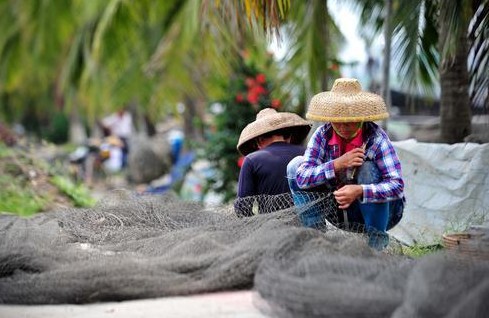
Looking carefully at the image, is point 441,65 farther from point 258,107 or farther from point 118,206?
point 258,107

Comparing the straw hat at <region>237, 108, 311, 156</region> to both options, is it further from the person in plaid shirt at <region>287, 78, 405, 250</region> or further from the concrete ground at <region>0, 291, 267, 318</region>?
the concrete ground at <region>0, 291, 267, 318</region>

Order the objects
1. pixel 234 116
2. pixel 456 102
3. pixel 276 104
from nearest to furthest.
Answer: pixel 456 102, pixel 276 104, pixel 234 116

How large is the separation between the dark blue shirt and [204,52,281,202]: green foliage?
504 cm

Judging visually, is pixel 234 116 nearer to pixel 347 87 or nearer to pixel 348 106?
pixel 347 87

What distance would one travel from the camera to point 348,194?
206 inches

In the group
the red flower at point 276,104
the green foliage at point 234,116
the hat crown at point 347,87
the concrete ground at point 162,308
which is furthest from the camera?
the green foliage at point 234,116

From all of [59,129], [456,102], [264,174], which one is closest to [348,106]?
[264,174]

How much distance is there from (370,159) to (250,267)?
1394mm

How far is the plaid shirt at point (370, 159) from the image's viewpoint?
5273 millimetres

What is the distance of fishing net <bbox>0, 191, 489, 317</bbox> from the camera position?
3.66m

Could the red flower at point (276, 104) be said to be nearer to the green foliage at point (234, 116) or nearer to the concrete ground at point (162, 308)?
the green foliage at point (234, 116)

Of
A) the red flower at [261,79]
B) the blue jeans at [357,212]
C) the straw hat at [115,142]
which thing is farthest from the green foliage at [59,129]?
the blue jeans at [357,212]

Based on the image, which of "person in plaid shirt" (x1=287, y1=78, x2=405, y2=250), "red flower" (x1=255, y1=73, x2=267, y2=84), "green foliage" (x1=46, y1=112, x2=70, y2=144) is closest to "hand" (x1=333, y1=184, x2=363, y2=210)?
"person in plaid shirt" (x1=287, y1=78, x2=405, y2=250)

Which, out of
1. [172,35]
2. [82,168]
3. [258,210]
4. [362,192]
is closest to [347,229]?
[362,192]
